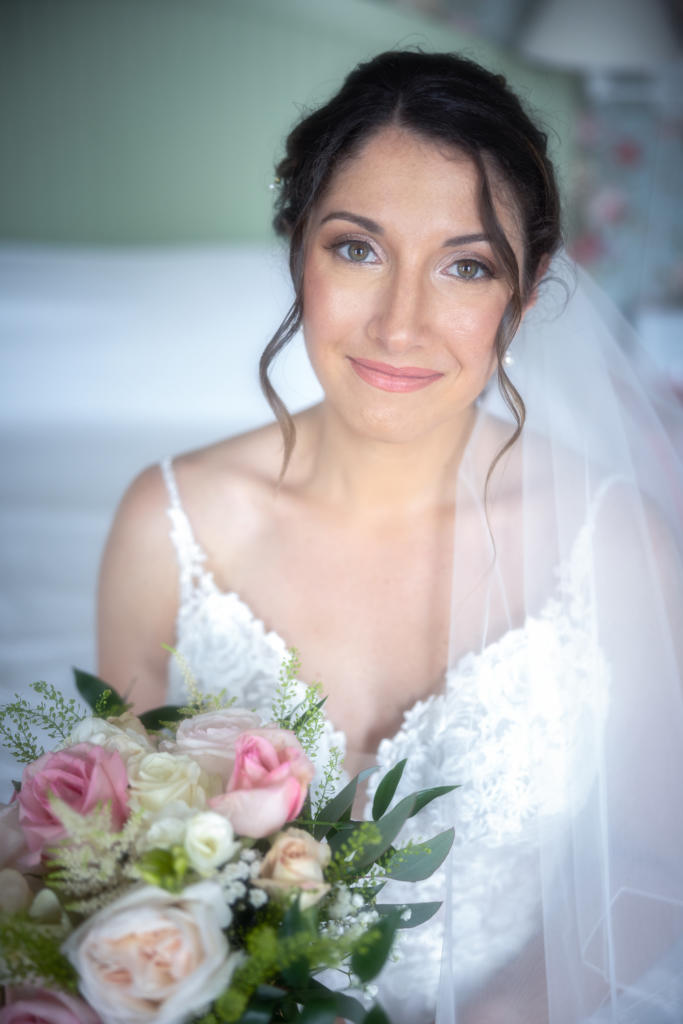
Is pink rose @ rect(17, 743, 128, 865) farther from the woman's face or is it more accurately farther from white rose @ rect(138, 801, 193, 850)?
the woman's face

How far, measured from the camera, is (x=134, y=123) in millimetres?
2656

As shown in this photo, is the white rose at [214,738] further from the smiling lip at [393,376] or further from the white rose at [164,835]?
the smiling lip at [393,376]

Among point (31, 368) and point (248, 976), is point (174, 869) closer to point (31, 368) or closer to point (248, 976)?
point (248, 976)

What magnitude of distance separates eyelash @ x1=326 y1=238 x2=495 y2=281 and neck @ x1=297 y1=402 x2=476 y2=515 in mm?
290

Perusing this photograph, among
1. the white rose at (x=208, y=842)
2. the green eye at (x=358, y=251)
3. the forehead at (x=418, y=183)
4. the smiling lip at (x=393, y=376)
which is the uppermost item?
the forehead at (x=418, y=183)

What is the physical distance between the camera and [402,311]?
3.43ft

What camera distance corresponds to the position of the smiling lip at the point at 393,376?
109 cm

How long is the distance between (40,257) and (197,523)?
5.06 feet

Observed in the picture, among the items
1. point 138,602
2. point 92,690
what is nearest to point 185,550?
point 138,602

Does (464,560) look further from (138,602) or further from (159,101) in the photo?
(159,101)

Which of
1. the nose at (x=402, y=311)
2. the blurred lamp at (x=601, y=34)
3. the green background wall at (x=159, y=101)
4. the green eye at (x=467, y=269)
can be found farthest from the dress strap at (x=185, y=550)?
the blurred lamp at (x=601, y=34)

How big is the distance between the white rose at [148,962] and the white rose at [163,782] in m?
0.08

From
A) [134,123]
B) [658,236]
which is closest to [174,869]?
[134,123]

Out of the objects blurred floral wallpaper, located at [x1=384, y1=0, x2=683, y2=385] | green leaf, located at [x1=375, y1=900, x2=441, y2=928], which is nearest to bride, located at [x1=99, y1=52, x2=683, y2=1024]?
green leaf, located at [x1=375, y1=900, x2=441, y2=928]
